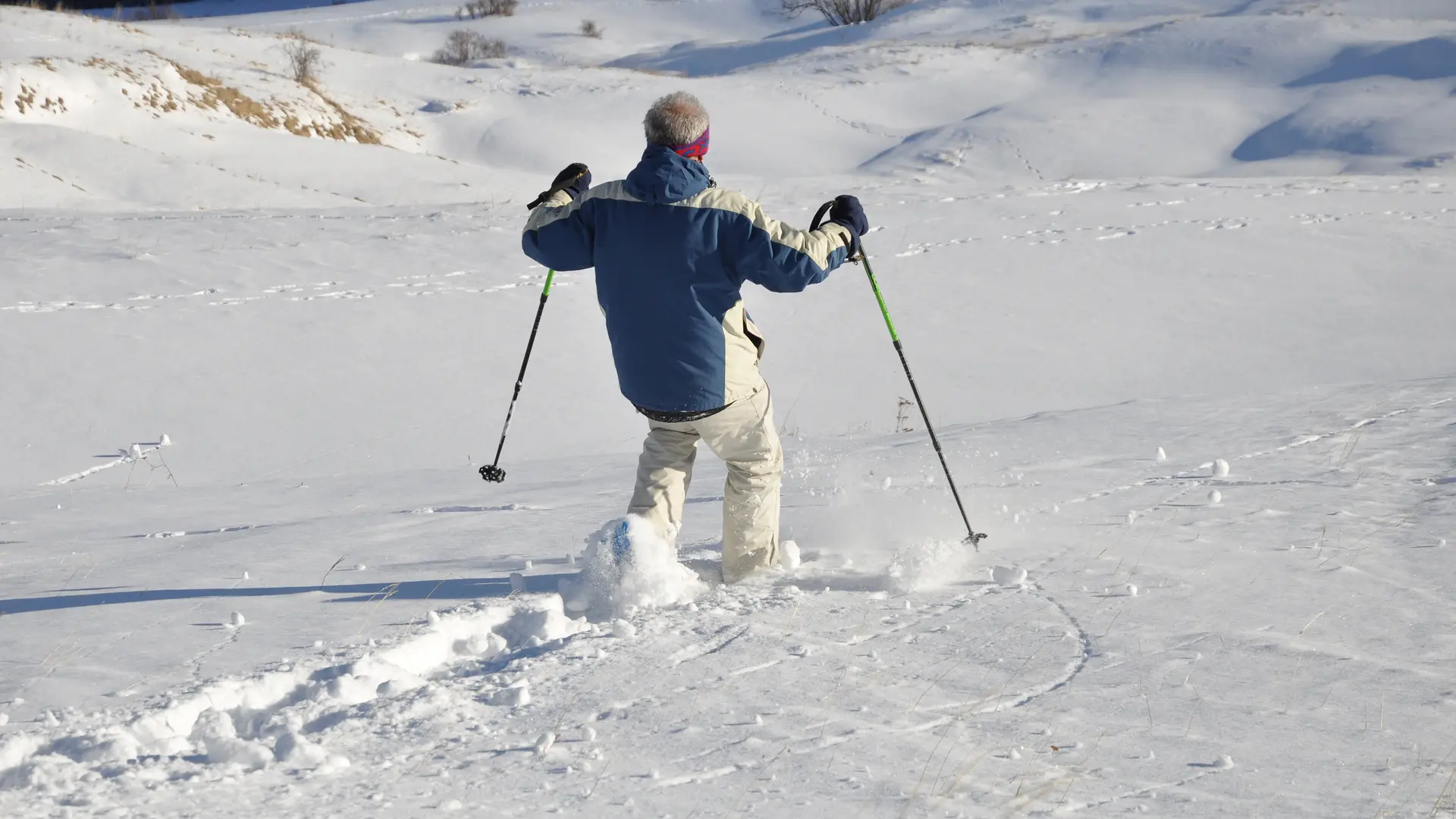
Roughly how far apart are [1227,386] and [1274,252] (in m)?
3.58

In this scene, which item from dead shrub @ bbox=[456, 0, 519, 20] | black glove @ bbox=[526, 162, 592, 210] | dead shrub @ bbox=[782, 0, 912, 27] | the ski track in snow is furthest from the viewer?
dead shrub @ bbox=[456, 0, 519, 20]

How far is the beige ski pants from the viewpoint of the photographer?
4.21 meters

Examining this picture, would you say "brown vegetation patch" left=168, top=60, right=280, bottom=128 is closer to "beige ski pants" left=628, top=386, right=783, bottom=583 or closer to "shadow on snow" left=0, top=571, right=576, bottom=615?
"shadow on snow" left=0, top=571, right=576, bottom=615

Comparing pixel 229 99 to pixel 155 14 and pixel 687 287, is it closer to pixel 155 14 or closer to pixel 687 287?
pixel 687 287

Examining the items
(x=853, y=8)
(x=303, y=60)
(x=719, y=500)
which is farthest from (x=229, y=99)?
(x=853, y=8)

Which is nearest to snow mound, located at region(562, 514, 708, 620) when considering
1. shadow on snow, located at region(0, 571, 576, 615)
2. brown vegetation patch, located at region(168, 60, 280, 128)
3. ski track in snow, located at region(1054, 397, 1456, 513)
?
shadow on snow, located at region(0, 571, 576, 615)

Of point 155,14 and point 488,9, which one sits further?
point 155,14

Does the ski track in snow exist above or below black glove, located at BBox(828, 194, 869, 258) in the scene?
below

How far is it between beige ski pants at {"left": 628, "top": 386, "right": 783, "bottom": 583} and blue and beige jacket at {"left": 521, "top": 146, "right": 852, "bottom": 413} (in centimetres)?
13

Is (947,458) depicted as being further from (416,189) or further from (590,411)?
(416,189)

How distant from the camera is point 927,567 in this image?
4.14 meters

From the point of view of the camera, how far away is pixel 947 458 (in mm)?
6242

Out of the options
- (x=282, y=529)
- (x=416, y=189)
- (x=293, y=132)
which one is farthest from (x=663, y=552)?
(x=293, y=132)

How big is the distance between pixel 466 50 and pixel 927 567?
38.5 metres
